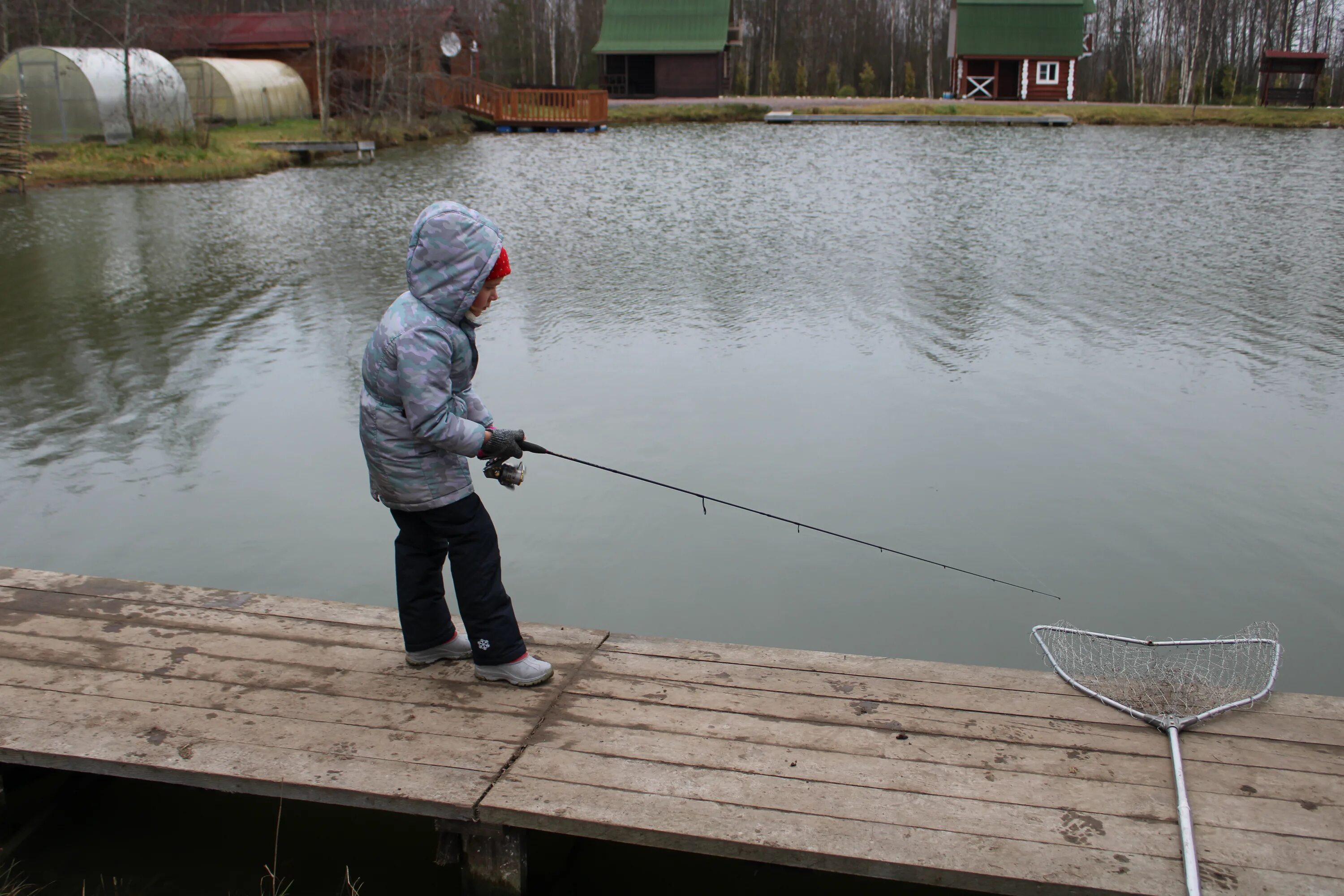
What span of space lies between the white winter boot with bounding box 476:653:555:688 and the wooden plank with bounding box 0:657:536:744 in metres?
0.12

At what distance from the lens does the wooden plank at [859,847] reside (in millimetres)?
2316

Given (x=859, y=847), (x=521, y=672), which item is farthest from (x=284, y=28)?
(x=859, y=847)

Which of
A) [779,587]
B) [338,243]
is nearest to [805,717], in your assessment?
[779,587]

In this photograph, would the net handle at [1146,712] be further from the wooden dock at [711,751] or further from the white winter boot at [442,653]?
the white winter boot at [442,653]

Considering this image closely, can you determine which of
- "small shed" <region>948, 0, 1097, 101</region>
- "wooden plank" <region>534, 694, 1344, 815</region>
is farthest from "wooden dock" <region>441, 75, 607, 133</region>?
"wooden plank" <region>534, 694, 1344, 815</region>

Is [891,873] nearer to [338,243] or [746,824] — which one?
[746,824]

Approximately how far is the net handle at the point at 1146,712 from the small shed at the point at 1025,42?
41.0m

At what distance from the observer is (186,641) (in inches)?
133

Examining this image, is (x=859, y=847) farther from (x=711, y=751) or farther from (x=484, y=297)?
(x=484, y=297)

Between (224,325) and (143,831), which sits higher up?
(224,325)

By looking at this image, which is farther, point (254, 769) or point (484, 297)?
point (484, 297)

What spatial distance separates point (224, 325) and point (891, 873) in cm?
841

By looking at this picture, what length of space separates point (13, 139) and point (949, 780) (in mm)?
18981

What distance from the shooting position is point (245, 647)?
3340 millimetres
